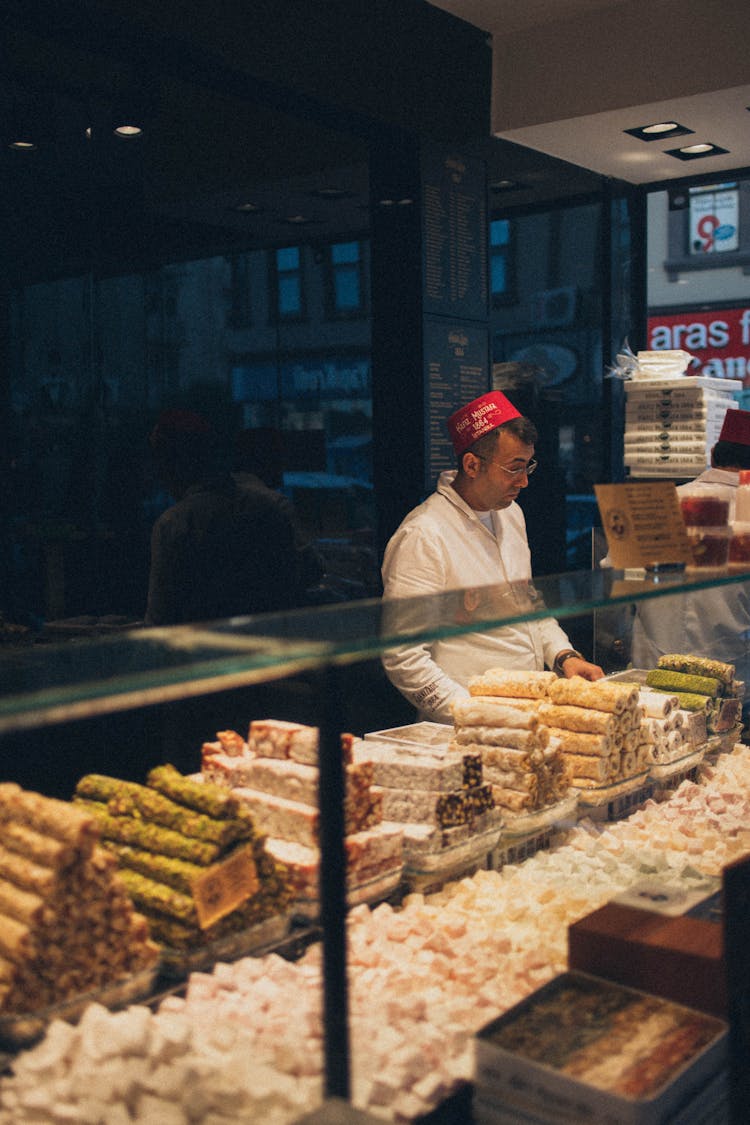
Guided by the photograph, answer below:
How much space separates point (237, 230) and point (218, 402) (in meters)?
0.87

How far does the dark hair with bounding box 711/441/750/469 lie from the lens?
13.5 feet

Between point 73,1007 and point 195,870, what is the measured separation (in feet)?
0.94

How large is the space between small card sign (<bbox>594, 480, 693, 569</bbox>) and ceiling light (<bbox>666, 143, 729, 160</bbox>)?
12.1 feet

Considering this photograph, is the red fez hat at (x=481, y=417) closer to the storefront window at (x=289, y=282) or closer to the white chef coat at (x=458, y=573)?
the white chef coat at (x=458, y=573)

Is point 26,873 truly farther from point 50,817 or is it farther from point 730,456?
point 730,456

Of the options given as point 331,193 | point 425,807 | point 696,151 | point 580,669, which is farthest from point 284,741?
point 696,151

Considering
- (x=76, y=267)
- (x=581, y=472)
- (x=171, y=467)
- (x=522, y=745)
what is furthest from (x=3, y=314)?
(x=581, y=472)

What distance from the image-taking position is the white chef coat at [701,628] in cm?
355

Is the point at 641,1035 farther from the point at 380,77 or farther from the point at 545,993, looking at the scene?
the point at 380,77

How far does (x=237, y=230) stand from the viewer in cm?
491

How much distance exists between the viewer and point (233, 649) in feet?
4.92

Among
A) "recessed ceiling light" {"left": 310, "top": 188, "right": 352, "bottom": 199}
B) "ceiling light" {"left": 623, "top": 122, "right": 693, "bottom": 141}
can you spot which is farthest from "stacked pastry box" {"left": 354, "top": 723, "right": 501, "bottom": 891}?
"ceiling light" {"left": 623, "top": 122, "right": 693, "bottom": 141}

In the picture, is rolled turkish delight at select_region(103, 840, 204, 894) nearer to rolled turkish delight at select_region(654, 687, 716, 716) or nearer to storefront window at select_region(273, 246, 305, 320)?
rolled turkish delight at select_region(654, 687, 716, 716)

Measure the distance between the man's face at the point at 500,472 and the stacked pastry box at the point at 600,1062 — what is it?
215cm
